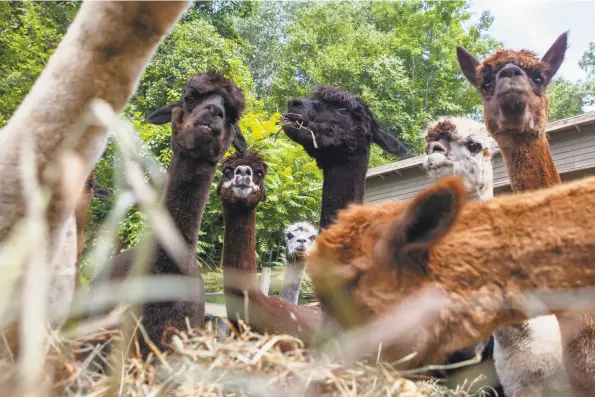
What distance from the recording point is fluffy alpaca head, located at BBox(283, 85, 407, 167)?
5297 millimetres

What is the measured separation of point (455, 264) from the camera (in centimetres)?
207

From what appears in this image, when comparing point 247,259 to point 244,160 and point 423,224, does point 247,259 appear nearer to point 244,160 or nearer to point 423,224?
point 244,160

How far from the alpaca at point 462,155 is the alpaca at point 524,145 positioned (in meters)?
0.44

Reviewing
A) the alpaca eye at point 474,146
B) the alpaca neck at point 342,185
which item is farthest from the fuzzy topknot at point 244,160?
the alpaca eye at point 474,146

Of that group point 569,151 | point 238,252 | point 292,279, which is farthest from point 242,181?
point 569,151

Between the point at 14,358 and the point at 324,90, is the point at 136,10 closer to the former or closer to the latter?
the point at 14,358

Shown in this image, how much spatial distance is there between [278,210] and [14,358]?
9591 millimetres

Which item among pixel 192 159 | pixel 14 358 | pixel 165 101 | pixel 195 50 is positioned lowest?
pixel 14 358

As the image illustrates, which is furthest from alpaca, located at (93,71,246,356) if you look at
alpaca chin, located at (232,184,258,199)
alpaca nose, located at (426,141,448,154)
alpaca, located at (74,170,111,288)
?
alpaca nose, located at (426,141,448,154)

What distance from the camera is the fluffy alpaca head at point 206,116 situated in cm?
439

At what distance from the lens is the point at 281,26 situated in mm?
33812

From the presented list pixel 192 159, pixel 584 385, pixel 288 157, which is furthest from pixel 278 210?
pixel 584 385

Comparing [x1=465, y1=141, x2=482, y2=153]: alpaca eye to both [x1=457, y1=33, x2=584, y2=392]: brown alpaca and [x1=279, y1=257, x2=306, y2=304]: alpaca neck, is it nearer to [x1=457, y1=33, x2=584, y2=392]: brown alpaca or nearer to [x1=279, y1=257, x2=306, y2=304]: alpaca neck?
[x1=457, y1=33, x2=584, y2=392]: brown alpaca

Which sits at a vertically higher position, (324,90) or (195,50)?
(195,50)
